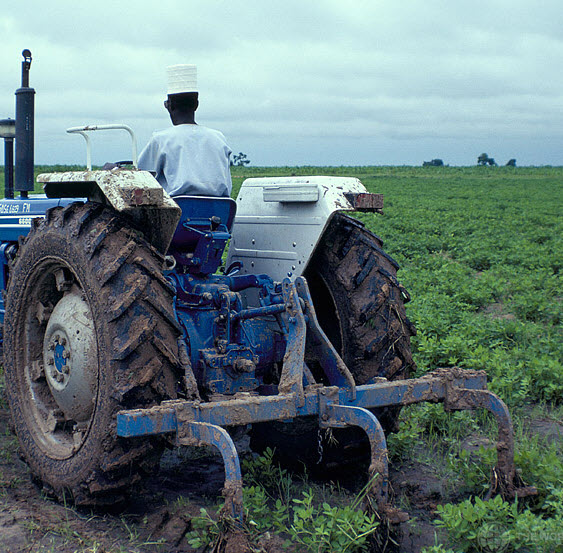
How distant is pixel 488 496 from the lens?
3.50 meters

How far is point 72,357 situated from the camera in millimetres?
3697

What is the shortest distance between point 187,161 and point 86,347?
1143 millimetres

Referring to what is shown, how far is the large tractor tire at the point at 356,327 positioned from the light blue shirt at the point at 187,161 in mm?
713

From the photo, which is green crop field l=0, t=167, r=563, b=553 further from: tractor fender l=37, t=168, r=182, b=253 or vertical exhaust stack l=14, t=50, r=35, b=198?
vertical exhaust stack l=14, t=50, r=35, b=198

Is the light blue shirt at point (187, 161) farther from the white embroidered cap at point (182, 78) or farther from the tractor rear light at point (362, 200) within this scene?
the tractor rear light at point (362, 200)

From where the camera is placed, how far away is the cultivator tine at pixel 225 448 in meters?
2.86

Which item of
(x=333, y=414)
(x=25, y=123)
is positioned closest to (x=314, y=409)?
(x=333, y=414)

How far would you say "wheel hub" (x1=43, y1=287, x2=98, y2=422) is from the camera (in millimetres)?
3604

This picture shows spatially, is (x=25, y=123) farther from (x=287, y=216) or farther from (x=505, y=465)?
(x=505, y=465)

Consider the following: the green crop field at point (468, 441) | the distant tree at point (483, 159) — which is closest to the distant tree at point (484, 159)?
the distant tree at point (483, 159)

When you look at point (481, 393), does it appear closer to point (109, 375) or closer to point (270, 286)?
point (270, 286)

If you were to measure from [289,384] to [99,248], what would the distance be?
1.09 m

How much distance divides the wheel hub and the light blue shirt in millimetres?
791

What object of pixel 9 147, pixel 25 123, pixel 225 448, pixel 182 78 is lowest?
pixel 225 448
